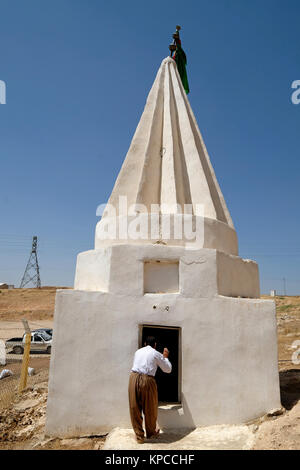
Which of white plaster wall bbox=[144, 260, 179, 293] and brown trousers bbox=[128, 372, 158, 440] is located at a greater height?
white plaster wall bbox=[144, 260, 179, 293]

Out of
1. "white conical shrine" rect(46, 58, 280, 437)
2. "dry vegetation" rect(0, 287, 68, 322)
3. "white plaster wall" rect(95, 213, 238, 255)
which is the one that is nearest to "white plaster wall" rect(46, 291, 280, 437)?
"white conical shrine" rect(46, 58, 280, 437)

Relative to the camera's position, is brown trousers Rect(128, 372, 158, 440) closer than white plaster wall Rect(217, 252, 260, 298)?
Yes

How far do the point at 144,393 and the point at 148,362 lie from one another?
1.33 ft

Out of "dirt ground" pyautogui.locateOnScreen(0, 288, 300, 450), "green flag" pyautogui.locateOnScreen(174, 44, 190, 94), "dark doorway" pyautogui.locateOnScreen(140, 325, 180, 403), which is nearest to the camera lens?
"dirt ground" pyautogui.locateOnScreen(0, 288, 300, 450)

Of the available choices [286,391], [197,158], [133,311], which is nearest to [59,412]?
[133,311]

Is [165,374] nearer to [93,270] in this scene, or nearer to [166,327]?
[166,327]

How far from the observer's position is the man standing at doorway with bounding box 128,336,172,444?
431cm

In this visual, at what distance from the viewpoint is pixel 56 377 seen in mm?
4879

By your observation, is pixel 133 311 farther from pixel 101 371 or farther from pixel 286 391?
pixel 286 391

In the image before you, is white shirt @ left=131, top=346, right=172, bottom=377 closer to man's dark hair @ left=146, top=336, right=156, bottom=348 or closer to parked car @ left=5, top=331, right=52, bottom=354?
man's dark hair @ left=146, top=336, right=156, bottom=348

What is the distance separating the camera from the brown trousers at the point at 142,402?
4.30 metres

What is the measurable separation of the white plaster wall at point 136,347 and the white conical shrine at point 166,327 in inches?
0.6

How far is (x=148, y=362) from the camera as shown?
4379 millimetres

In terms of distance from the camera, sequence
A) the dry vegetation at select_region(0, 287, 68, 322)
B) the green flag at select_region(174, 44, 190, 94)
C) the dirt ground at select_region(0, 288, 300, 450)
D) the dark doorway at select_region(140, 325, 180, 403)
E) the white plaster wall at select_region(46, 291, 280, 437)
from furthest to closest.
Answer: the dry vegetation at select_region(0, 287, 68, 322), the green flag at select_region(174, 44, 190, 94), the dark doorway at select_region(140, 325, 180, 403), the white plaster wall at select_region(46, 291, 280, 437), the dirt ground at select_region(0, 288, 300, 450)
